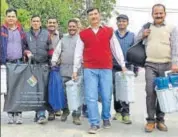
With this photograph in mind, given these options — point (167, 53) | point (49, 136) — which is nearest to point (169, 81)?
point (167, 53)

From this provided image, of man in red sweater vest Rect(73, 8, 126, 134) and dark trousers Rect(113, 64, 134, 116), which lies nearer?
man in red sweater vest Rect(73, 8, 126, 134)

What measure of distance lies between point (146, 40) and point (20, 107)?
2126mm

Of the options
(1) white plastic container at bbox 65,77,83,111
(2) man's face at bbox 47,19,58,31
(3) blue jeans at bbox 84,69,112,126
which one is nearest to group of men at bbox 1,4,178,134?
(3) blue jeans at bbox 84,69,112,126

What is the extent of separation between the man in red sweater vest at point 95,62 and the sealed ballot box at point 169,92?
76 centimetres

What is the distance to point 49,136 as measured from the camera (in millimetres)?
6535

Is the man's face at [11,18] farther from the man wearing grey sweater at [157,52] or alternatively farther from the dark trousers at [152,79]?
the dark trousers at [152,79]

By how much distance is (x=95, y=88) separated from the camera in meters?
6.70

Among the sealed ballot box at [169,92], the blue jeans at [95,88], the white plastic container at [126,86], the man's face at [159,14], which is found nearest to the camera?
the sealed ballot box at [169,92]

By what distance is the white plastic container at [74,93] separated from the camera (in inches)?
270

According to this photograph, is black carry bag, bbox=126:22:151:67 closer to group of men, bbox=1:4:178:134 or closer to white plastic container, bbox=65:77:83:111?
group of men, bbox=1:4:178:134

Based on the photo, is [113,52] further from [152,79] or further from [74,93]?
[74,93]

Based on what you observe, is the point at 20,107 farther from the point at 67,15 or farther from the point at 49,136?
the point at 67,15

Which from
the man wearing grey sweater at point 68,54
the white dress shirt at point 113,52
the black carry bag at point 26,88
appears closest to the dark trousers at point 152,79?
the white dress shirt at point 113,52

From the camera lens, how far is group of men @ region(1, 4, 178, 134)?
21.8 feet
